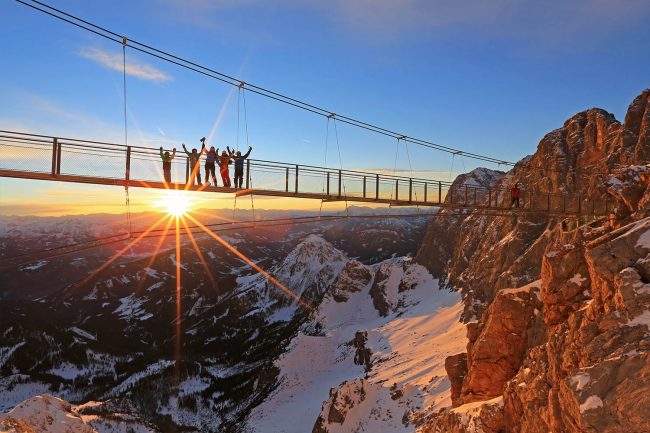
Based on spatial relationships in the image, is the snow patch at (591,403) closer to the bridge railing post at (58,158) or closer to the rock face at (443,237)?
the bridge railing post at (58,158)

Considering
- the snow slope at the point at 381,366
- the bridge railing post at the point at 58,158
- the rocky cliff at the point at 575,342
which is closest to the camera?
the rocky cliff at the point at 575,342

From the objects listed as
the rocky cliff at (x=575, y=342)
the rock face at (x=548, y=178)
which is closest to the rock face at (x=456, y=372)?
the rocky cliff at (x=575, y=342)

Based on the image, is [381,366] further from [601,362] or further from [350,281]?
[350,281]

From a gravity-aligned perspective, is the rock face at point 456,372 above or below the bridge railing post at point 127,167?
below

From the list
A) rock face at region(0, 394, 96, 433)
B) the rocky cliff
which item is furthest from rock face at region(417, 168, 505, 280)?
the rocky cliff

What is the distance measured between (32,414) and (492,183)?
131 metres

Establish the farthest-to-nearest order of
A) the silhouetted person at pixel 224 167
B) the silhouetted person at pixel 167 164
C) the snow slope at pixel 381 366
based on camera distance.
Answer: the snow slope at pixel 381 366 < the silhouetted person at pixel 224 167 < the silhouetted person at pixel 167 164

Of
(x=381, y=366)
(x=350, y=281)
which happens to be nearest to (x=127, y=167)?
(x=381, y=366)

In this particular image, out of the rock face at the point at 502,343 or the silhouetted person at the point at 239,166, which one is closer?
the silhouetted person at the point at 239,166

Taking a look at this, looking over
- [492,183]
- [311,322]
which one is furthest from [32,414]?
[492,183]

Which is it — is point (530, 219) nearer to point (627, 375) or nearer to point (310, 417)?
point (310, 417)

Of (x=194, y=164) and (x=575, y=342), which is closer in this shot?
(x=575, y=342)

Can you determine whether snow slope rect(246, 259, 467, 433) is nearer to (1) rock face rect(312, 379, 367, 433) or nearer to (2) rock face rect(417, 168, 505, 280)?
(1) rock face rect(312, 379, 367, 433)

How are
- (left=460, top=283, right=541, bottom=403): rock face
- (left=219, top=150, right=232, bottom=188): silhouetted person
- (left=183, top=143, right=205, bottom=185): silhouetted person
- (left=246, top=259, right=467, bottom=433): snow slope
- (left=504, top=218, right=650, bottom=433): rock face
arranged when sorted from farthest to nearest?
(left=246, top=259, right=467, bottom=433): snow slope, (left=460, top=283, right=541, bottom=403): rock face, (left=219, top=150, right=232, bottom=188): silhouetted person, (left=183, top=143, right=205, bottom=185): silhouetted person, (left=504, top=218, right=650, bottom=433): rock face
